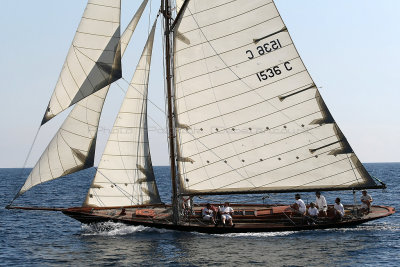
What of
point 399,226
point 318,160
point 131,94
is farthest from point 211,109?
point 399,226

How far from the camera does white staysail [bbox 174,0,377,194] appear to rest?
1176 inches

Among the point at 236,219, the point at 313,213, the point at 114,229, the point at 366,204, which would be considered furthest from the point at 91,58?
the point at 366,204

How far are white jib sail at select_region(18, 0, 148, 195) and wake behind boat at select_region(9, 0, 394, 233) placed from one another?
51mm

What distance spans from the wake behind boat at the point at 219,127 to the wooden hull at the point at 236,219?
0.34 feet

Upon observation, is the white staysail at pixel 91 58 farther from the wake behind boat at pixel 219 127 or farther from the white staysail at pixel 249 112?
the white staysail at pixel 249 112

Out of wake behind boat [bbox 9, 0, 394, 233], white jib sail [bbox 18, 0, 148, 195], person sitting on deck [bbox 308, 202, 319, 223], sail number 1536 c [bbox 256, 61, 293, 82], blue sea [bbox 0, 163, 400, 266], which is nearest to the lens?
blue sea [bbox 0, 163, 400, 266]

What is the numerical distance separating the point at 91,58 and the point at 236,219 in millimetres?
11814

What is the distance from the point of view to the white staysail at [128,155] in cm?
3078

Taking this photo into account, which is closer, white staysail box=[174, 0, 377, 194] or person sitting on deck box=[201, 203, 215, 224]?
white staysail box=[174, 0, 377, 194]

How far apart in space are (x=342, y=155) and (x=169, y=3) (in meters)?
12.4

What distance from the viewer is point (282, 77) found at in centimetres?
3038

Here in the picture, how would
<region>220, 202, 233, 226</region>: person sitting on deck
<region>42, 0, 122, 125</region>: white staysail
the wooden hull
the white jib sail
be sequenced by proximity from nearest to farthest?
<region>42, 0, 122, 125</region>: white staysail < the white jib sail < <region>220, 202, 233, 226</region>: person sitting on deck < the wooden hull

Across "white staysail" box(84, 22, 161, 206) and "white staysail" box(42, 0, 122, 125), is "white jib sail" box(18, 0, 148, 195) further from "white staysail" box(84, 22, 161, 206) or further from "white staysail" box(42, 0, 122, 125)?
"white staysail" box(42, 0, 122, 125)

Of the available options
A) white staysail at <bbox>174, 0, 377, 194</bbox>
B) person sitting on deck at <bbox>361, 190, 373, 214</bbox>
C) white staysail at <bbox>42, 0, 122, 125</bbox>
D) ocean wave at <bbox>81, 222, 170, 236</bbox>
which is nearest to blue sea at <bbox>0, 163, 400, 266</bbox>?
ocean wave at <bbox>81, 222, 170, 236</bbox>
